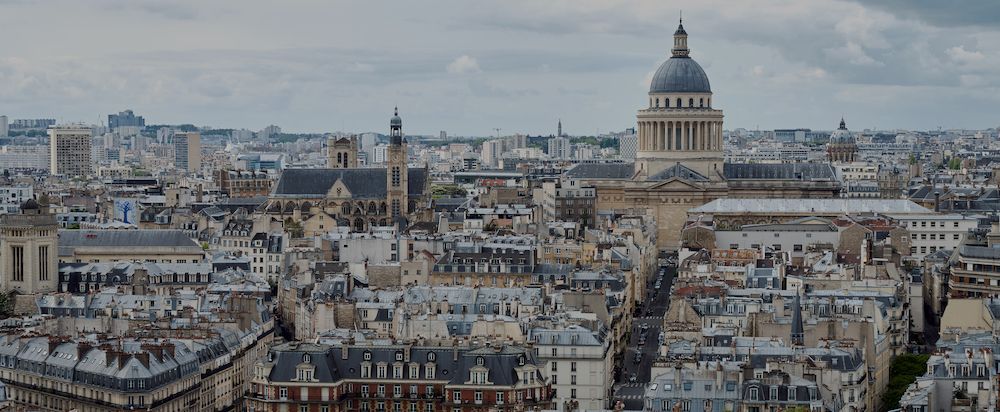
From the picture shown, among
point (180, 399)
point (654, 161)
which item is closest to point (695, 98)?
point (654, 161)

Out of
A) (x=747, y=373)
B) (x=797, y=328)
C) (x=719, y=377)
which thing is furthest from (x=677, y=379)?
(x=797, y=328)

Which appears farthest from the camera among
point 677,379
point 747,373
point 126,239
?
point 126,239

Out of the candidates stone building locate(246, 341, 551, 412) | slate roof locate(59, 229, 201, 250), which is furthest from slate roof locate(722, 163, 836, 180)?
stone building locate(246, 341, 551, 412)

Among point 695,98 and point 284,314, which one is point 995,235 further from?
point 695,98

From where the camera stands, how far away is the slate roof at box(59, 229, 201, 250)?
140 meters

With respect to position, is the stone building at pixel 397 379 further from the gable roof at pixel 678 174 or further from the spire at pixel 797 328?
the gable roof at pixel 678 174

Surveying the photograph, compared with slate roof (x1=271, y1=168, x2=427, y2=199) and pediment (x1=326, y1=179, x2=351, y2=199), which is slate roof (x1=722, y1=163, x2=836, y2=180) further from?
pediment (x1=326, y1=179, x2=351, y2=199)

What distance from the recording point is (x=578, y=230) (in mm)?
153125

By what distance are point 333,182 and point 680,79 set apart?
33.2 m

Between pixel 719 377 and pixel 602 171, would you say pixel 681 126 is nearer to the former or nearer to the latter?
pixel 602 171

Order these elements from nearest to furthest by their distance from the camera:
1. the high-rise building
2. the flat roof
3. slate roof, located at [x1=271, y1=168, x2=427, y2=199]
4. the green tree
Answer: the green tree
the high-rise building
the flat roof
slate roof, located at [x1=271, y1=168, x2=427, y2=199]

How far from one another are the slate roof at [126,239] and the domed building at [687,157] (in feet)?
168

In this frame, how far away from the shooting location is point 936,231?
147375 millimetres

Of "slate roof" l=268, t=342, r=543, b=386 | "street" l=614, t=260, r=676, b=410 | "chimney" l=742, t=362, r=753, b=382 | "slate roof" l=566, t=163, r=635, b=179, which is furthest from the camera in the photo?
"slate roof" l=566, t=163, r=635, b=179
